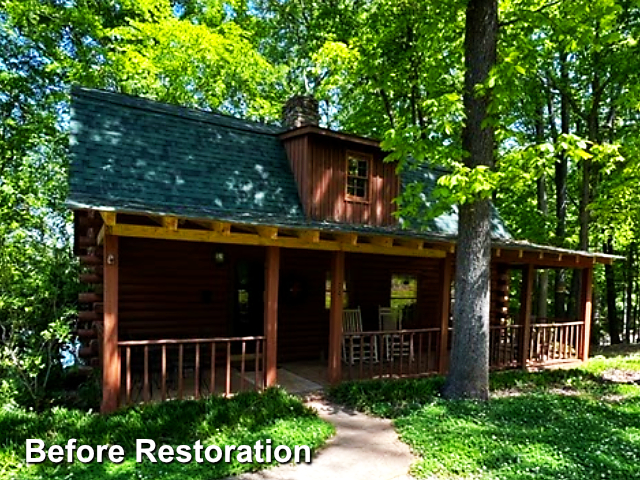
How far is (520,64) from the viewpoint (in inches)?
264

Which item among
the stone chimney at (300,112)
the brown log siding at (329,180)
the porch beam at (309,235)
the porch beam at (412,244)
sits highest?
the stone chimney at (300,112)

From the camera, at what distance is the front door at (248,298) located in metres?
9.62

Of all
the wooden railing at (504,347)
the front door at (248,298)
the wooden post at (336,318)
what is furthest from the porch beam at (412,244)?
the front door at (248,298)

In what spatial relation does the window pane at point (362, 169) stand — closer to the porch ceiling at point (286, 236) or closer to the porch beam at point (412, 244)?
the porch ceiling at point (286, 236)

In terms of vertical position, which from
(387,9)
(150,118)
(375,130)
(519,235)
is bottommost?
(519,235)

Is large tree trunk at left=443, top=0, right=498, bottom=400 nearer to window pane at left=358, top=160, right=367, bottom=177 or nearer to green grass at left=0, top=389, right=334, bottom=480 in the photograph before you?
green grass at left=0, top=389, right=334, bottom=480

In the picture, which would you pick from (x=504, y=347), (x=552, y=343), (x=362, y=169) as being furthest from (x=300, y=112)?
(x=552, y=343)

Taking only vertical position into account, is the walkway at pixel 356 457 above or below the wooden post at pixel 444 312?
below

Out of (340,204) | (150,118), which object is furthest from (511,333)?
(150,118)

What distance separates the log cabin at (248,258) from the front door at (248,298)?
0.03m

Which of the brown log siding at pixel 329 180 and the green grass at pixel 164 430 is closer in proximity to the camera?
the green grass at pixel 164 430

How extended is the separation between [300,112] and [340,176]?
86.3 inches

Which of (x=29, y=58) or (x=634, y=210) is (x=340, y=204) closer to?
(x=634, y=210)

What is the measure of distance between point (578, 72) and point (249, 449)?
1536 centimetres
